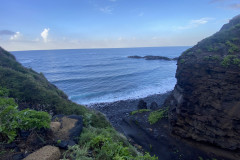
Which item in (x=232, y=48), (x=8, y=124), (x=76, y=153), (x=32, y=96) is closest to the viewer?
(x=76, y=153)

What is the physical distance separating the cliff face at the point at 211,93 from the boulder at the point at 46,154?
10623 millimetres

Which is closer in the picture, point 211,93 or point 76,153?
point 76,153

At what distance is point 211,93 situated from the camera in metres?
10.9

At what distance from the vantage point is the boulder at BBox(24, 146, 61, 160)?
3.62 m

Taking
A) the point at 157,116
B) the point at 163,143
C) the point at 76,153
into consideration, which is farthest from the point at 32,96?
the point at 157,116

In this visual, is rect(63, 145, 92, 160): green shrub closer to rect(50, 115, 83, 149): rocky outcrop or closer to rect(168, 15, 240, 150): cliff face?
rect(50, 115, 83, 149): rocky outcrop

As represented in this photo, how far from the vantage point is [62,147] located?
4.23m

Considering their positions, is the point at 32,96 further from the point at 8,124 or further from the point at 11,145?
the point at 11,145

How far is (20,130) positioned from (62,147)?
4.61ft

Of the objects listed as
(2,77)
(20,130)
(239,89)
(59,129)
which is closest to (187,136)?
(239,89)

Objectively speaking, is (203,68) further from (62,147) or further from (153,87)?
(153,87)

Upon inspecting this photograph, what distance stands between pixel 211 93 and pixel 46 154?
37.2 ft

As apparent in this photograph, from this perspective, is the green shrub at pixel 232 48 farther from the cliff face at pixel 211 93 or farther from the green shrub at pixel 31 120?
the green shrub at pixel 31 120

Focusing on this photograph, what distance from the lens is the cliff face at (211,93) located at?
33.4 ft
